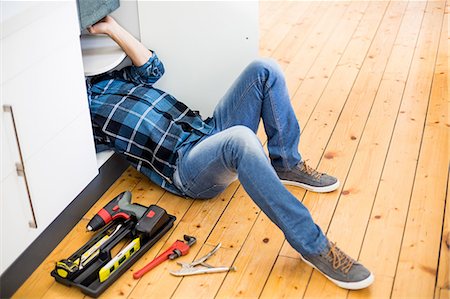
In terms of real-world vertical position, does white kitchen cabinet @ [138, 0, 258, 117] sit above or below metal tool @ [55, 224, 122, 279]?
above

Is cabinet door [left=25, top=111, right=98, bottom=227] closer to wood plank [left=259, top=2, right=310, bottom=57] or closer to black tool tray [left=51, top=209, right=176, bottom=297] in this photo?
black tool tray [left=51, top=209, right=176, bottom=297]

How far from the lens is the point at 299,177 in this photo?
105 inches

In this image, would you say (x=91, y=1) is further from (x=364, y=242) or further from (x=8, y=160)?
(x=364, y=242)

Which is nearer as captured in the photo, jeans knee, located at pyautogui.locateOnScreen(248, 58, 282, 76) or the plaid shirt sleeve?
jeans knee, located at pyautogui.locateOnScreen(248, 58, 282, 76)

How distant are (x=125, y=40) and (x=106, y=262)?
0.83 metres

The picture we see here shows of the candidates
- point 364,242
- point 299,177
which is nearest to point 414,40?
point 299,177

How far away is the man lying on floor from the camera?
2.20 meters

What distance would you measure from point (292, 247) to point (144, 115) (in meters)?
0.67

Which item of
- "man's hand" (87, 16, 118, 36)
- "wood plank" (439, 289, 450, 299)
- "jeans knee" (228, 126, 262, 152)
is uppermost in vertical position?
"man's hand" (87, 16, 118, 36)

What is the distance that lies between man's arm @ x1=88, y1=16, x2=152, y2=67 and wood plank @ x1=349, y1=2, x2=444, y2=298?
1.00 m

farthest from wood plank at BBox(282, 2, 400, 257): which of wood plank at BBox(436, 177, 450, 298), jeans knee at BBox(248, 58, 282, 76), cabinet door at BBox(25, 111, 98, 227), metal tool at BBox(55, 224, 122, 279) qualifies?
cabinet door at BBox(25, 111, 98, 227)

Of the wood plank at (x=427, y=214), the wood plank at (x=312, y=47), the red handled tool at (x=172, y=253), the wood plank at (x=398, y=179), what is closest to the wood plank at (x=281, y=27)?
the wood plank at (x=312, y=47)

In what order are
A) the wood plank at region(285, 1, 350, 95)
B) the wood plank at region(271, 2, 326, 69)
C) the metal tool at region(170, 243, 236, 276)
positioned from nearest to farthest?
the metal tool at region(170, 243, 236, 276)
the wood plank at region(285, 1, 350, 95)
the wood plank at region(271, 2, 326, 69)

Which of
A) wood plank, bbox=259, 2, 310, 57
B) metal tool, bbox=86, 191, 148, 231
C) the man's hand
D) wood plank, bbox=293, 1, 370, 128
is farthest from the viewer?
wood plank, bbox=259, 2, 310, 57
